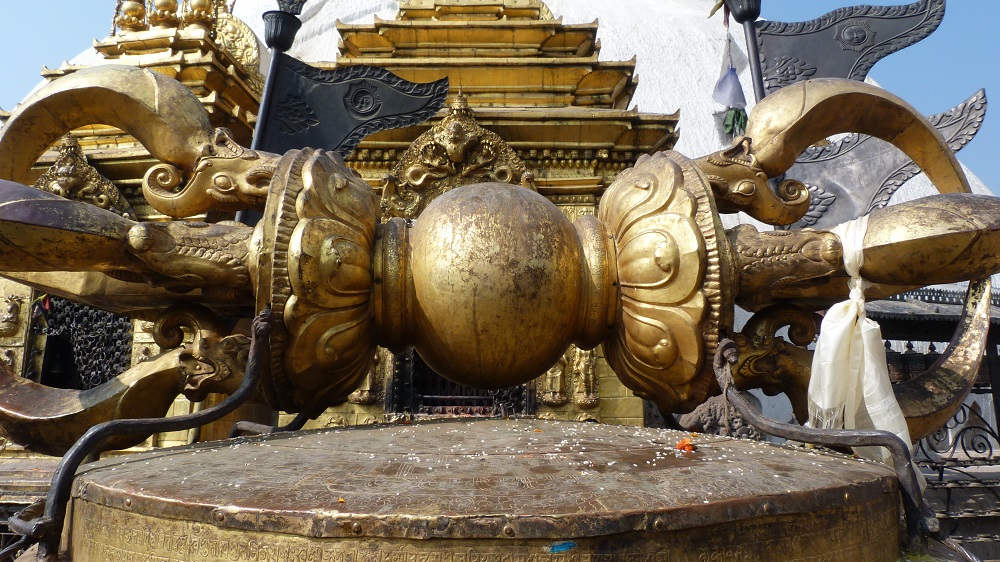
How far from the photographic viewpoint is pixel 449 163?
17.8 ft

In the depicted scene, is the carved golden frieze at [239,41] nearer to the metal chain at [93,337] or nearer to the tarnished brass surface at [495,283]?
the metal chain at [93,337]

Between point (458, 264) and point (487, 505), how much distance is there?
30.1 inches

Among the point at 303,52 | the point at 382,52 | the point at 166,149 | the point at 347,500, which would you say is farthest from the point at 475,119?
the point at 303,52

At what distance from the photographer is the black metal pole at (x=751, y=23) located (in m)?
4.67

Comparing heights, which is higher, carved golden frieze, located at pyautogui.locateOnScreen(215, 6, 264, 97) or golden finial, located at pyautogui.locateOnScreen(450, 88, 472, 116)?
carved golden frieze, located at pyautogui.locateOnScreen(215, 6, 264, 97)

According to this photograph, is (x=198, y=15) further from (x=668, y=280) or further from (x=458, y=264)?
(x=668, y=280)

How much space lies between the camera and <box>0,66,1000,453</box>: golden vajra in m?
1.76

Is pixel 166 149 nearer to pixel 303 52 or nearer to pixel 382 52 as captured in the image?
pixel 382 52

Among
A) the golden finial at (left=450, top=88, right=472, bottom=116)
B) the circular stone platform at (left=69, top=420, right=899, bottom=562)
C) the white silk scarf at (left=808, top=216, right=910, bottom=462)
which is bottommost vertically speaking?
the circular stone platform at (left=69, top=420, right=899, bottom=562)

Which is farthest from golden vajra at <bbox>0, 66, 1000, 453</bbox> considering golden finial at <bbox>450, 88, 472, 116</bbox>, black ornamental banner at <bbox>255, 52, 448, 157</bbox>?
golden finial at <bbox>450, 88, 472, 116</bbox>

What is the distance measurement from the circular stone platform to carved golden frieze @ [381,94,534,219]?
4030 mm

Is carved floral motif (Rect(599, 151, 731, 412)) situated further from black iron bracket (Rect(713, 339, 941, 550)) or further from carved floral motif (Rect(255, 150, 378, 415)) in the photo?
carved floral motif (Rect(255, 150, 378, 415))

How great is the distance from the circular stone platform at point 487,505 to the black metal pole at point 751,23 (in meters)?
3.79

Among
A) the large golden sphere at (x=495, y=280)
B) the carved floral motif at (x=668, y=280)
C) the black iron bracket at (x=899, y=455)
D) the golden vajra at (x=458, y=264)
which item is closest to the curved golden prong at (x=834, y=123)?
the golden vajra at (x=458, y=264)
